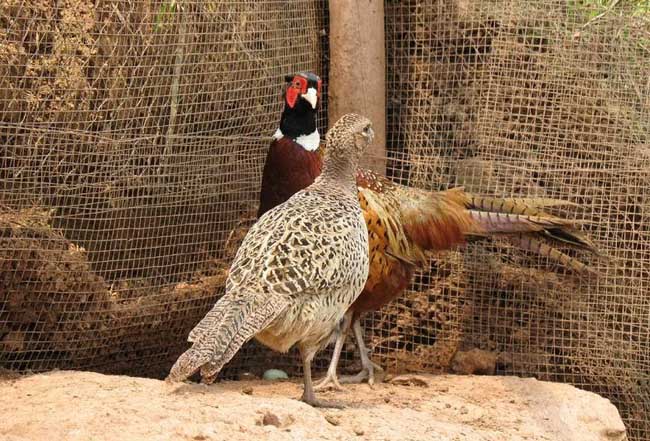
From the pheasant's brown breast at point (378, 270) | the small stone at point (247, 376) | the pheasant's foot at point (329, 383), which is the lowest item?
the small stone at point (247, 376)

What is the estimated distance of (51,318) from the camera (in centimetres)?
532

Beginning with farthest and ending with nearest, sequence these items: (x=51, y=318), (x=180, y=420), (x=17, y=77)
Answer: (x=51, y=318), (x=17, y=77), (x=180, y=420)

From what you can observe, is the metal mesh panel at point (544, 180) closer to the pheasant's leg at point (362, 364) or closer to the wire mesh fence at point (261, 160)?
the wire mesh fence at point (261, 160)

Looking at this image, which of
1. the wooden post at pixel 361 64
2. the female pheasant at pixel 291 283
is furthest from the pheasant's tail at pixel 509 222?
the female pheasant at pixel 291 283

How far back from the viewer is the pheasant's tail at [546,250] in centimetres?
607

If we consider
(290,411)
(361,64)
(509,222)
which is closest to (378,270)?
(509,222)

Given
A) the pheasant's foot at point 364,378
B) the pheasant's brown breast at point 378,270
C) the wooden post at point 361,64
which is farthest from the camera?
the wooden post at point 361,64

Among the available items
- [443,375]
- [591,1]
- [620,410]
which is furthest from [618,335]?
[591,1]

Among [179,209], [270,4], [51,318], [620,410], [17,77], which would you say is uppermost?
[270,4]

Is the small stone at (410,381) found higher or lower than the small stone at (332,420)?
lower

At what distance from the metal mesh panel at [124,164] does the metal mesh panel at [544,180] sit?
1.18 metres

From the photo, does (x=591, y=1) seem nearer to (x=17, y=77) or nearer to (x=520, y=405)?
(x=520, y=405)

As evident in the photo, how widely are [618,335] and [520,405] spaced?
1097 millimetres

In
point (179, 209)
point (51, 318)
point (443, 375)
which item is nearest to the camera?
point (51, 318)
